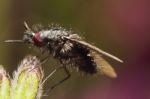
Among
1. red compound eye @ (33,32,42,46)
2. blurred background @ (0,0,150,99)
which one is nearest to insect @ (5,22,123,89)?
red compound eye @ (33,32,42,46)

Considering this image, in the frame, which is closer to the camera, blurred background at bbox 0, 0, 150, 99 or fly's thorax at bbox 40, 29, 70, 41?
fly's thorax at bbox 40, 29, 70, 41

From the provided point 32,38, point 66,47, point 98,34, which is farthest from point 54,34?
point 98,34

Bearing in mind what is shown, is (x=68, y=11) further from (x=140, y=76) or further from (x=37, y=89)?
(x=37, y=89)

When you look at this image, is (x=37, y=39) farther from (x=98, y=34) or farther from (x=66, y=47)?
(x=98, y=34)

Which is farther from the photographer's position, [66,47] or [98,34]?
[98,34]

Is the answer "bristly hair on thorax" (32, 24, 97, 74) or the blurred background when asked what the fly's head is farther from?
the blurred background
